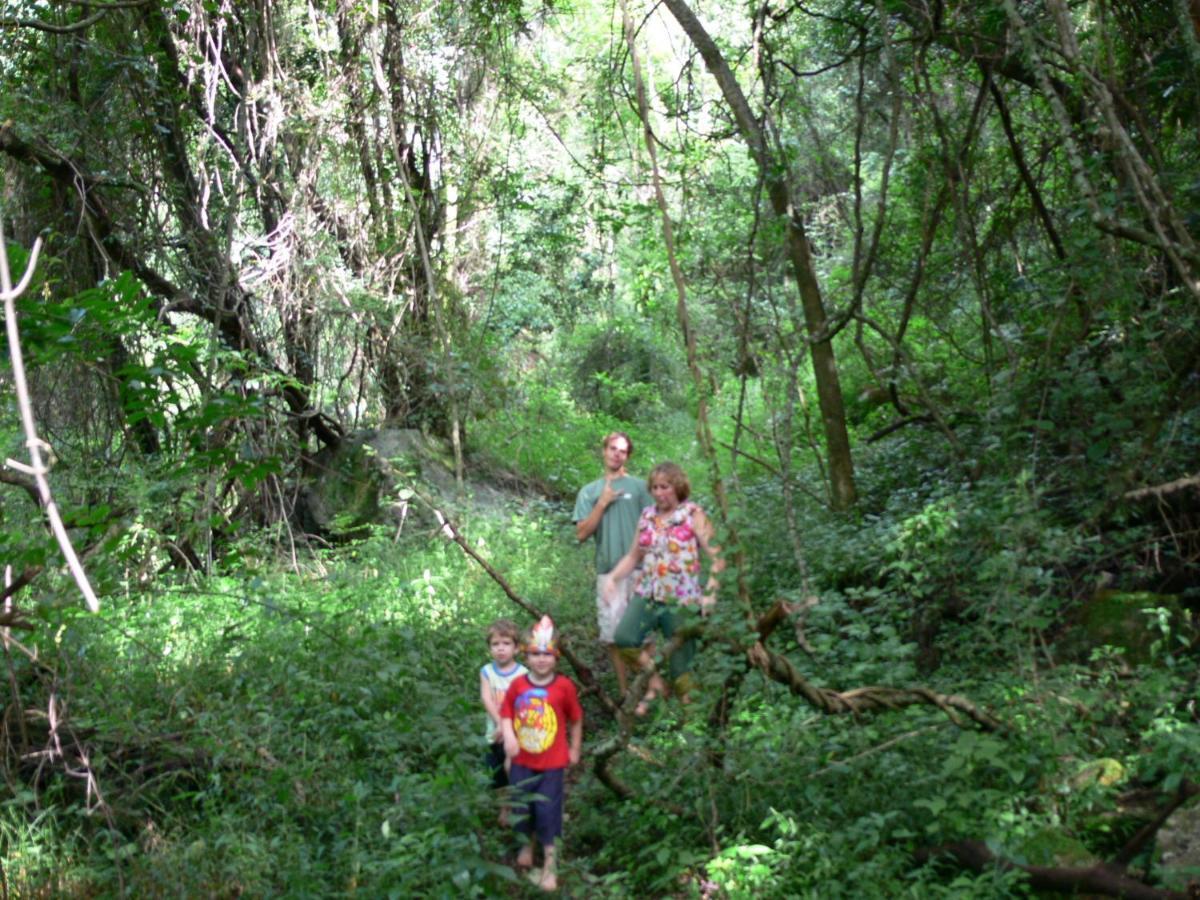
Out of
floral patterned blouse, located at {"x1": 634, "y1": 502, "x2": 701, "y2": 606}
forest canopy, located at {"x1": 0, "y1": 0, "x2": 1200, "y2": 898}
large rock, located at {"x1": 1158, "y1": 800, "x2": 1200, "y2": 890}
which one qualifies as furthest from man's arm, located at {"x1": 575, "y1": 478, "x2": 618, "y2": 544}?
large rock, located at {"x1": 1158, "y1": 800, "x2": 1200, "y2": 890}

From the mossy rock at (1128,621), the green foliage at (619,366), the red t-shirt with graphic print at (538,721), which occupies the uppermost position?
the green foliage at (619,366)

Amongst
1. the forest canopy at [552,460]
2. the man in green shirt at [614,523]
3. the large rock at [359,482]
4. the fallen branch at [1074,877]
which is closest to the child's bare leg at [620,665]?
the man in green shirt at [614,523]

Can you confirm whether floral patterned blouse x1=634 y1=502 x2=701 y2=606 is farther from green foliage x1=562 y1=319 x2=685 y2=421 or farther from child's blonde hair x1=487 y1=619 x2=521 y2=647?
green foliage x1=562 y1=319 x2=685 y2=421

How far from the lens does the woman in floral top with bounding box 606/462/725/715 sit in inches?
249

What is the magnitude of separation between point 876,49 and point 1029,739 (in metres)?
5.99

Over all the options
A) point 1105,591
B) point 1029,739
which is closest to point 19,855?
point 1029,739

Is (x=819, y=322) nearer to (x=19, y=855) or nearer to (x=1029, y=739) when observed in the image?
(x=1029, y=739)

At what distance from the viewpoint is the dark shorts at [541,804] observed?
4996 mm

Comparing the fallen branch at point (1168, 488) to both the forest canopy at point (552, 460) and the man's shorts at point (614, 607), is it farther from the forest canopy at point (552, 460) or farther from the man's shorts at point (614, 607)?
the man's shorts at point (614, 607)

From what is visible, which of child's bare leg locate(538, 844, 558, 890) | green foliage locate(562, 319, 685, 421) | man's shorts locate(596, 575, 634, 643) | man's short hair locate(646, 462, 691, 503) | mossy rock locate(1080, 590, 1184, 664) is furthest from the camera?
green foliage locate(562, 319, 685, 421)

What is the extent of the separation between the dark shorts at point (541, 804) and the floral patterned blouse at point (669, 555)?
1.40 metres

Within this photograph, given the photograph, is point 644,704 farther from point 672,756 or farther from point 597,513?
point 597,513

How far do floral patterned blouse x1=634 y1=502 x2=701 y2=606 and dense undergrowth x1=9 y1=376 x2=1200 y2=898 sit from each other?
0.57 meters

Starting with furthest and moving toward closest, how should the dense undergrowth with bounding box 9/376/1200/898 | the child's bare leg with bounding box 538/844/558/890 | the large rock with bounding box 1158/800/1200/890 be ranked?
the child's bare leg with bounding box 538/844/558/890, the dense undergrowth with bounding box 9/376/1200/898, the large rock with bounding box 1158/800/1200/890
